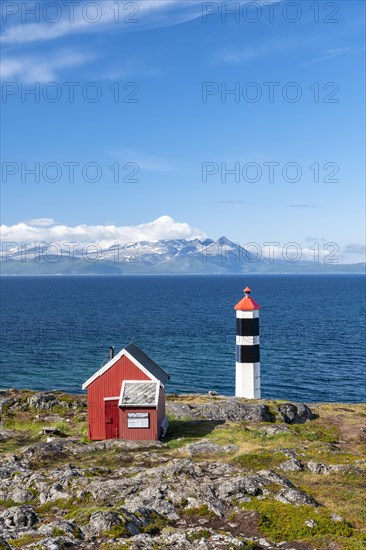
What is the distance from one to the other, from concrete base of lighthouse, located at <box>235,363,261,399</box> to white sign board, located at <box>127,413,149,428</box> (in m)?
10.9

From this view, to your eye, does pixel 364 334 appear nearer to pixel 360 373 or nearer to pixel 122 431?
pixel 360 373

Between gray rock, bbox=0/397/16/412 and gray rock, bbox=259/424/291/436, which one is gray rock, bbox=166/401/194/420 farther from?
gray rock, bbox=0/397/16/412

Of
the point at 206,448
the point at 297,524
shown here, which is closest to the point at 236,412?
the point at 206,448

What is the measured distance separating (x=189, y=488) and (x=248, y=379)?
71.1 ft

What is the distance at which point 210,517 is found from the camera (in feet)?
66.0

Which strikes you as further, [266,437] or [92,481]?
[266,437]

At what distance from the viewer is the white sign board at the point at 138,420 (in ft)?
114

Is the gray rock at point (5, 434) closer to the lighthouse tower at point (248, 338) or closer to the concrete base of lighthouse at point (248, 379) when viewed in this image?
the concrete base of lighthouse at point (248, 379)

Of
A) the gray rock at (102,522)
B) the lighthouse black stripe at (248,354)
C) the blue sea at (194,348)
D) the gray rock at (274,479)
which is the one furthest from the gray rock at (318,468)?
the blue sea at (194,348)

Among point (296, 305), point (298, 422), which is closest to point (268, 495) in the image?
point (298, 422)

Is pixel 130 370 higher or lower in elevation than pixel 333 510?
higher

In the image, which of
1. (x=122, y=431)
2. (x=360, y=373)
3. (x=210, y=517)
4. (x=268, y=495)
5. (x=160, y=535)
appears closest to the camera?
(x=160, y=535)

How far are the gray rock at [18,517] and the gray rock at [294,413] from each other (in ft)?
84.8

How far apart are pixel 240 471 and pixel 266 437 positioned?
1026 centimetres
